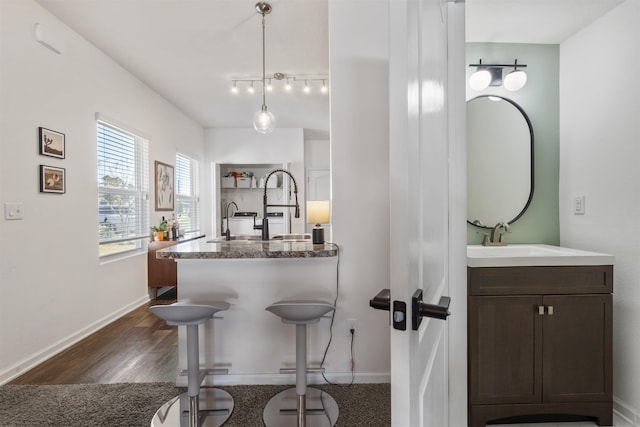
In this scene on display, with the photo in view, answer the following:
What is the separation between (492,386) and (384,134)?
154cm

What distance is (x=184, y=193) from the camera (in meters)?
5.38

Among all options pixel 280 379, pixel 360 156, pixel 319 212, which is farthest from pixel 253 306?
pixel 360 156

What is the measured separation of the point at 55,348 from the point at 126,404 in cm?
118

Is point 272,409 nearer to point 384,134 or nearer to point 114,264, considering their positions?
point 384,134

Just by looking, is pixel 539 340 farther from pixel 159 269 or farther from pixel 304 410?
pixel 159 269

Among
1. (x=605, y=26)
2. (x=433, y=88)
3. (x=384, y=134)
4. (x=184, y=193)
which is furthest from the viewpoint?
(x=184, y=193)

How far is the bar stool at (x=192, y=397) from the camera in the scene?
5.43 ft

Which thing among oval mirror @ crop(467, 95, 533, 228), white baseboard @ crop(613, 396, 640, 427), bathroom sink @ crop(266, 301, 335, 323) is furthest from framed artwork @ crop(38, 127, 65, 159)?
white baseboard @ crop(613, 396, 640, 427)

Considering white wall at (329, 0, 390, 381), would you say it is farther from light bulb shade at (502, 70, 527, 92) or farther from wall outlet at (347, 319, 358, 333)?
light bulb shade at (502, 70, 527, 92)

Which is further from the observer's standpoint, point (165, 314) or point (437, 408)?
point (165, 314)

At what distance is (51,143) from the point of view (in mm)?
2559

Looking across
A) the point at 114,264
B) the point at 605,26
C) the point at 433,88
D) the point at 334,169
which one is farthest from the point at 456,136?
the point at 114,264

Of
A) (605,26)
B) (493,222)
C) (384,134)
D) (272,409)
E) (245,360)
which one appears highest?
(605,26)

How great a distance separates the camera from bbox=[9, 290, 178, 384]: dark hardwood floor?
220 centimetres
